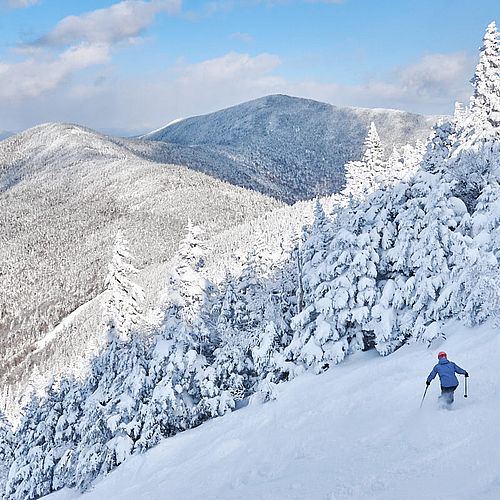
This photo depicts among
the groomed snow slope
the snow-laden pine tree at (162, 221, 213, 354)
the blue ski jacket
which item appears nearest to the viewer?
the groomed snow slope

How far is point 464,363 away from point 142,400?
52.8ft

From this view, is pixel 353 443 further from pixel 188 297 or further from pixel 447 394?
pixel 188 297

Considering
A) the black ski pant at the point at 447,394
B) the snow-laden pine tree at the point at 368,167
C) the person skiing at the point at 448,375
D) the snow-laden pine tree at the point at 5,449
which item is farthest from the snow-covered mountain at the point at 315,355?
the snow-laden pine tree at the point at 5,449

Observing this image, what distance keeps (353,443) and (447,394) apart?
2610 mm

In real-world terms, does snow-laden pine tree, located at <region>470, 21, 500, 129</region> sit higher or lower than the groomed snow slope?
higher

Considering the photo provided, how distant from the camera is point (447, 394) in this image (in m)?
11.9

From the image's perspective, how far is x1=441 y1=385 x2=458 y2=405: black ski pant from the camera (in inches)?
463

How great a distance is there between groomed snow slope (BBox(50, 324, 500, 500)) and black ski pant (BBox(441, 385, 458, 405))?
0.66 ft

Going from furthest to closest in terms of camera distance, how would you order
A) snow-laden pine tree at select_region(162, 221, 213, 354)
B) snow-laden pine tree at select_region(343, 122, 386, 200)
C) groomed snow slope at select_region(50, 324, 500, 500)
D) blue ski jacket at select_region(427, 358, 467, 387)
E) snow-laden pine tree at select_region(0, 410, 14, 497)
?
snow-laden pine tree at select_region(0, 410, 14, 497), snow-laden pine tree at select_region(343, 122, 386, 200), snow-laden pine tree at select_region(162, 221, 213, 354), blue ski jacket at select_region(427, 358, 467, 387), groomed snow slope at select_region(50, 324, 500, 500)

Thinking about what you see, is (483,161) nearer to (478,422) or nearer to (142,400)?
(478,422)

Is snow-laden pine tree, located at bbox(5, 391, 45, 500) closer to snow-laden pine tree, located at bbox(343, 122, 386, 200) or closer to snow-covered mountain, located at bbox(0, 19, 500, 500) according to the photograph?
snow-covered mountain, located at bbox(0, 19, 500, 500)

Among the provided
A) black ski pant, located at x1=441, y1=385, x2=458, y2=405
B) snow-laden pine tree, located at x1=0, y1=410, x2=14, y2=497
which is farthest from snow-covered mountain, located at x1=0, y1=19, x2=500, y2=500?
snow-laden pine tree, located at x1=0, y1=410, x2=14, y2=497

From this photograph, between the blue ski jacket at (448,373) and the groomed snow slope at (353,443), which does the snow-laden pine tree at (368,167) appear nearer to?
the groomed snow slope at (353,443)

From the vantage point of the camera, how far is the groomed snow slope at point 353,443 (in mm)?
9398
